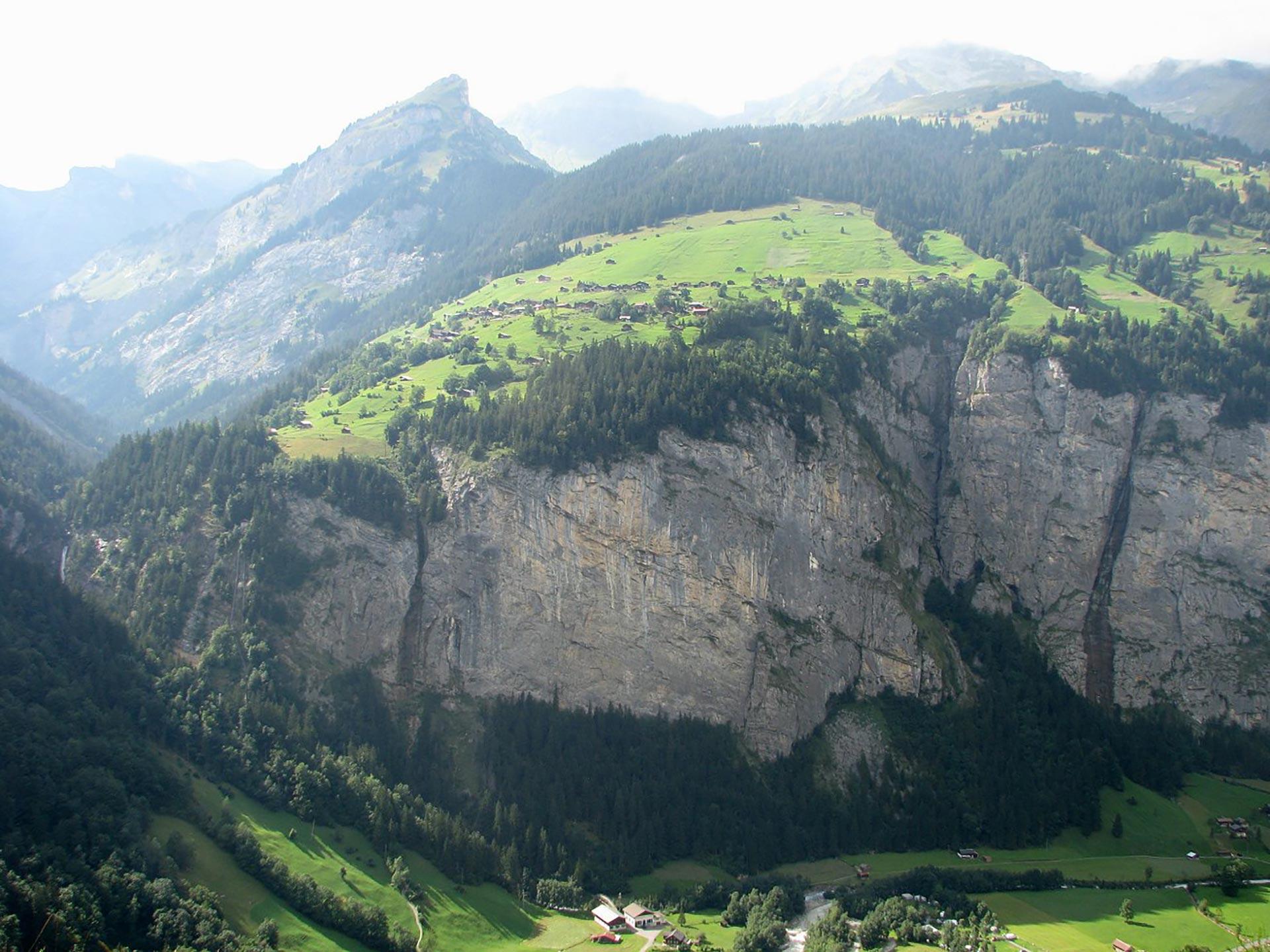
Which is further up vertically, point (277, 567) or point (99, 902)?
point (277, 567)

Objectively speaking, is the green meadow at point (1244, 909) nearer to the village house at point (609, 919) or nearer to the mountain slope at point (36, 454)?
the village house at point (609, 919)

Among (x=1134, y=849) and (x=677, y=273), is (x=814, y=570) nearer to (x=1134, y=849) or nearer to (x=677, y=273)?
(x=1134, y=849)

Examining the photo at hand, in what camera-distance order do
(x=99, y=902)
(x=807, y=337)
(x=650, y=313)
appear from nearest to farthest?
(x=99, y=902), (x=807, y=337), (x=650, y=313)

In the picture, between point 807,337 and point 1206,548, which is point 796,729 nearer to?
point 807,337

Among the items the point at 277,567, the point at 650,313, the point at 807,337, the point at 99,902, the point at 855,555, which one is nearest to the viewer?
the point at 99,902

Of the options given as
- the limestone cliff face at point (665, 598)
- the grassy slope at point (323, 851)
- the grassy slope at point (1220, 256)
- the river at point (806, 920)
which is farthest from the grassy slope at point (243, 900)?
the grassy slope at point (1220, 256)

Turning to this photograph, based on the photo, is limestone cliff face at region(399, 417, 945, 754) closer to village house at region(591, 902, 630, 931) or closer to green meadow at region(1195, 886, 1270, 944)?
village house at region(591, 902, 630, 931)

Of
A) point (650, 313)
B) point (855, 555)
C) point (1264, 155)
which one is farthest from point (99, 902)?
point (1264, 155)

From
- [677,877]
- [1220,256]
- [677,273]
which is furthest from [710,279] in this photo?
[677,877]
